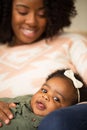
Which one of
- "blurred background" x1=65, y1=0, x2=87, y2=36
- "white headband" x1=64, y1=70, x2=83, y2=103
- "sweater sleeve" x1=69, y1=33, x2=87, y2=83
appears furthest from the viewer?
"blurred background" x1=65, y1=0, x2=87, y2=36

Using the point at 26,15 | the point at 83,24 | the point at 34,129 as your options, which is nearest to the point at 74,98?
the point at 34,129

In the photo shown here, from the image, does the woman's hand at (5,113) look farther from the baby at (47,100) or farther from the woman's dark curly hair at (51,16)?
→ the woman's dark curly hair at (51,16)

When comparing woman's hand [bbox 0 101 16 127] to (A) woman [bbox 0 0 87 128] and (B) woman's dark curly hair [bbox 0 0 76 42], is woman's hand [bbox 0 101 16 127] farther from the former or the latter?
(B) woman's dark curly hair [bbox 0 0 76 42]

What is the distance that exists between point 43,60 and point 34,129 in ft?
1.61

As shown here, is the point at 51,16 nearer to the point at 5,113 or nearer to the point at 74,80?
the point at 74,80

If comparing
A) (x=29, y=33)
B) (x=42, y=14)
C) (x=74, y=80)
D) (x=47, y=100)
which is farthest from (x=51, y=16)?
(x=47, y=100)

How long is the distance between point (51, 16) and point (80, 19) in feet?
3.02

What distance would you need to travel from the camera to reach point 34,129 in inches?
50.0

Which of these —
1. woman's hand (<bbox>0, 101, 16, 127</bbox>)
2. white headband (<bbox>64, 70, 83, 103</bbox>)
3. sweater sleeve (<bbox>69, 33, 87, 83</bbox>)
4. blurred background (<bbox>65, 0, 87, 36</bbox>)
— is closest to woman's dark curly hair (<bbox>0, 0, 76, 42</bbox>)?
sweater sleeve (<bbox>69, 33, 87, 83</bbox>)

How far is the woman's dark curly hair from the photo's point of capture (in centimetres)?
182

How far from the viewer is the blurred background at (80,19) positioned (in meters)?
2.64

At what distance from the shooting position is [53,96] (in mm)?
1343

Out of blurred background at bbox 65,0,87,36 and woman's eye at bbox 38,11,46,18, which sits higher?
woman's eye at bbox 38,11,46,18

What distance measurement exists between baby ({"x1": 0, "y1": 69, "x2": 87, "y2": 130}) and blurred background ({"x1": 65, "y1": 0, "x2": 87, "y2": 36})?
131 centimetres
